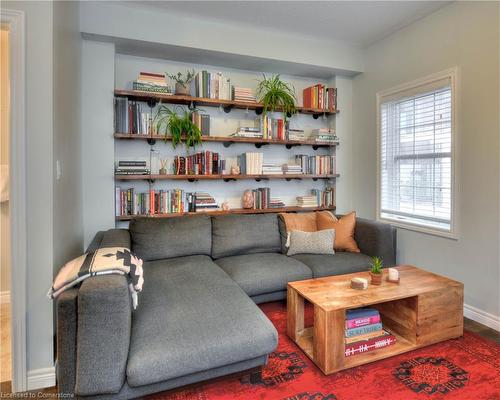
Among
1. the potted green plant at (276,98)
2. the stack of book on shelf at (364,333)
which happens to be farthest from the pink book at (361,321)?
the potted green plant at (276,98)

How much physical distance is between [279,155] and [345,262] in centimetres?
156

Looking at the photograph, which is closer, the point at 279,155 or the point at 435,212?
the point at 435,212

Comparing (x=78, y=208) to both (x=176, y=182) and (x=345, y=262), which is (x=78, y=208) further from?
(x=345, y=262)

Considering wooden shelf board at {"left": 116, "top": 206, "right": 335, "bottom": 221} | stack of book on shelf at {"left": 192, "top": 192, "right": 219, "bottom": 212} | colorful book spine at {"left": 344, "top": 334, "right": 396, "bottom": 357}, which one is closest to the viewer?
colorful book spine at {"left": 344, "top": 334, "right": 396, "bottom": 357}

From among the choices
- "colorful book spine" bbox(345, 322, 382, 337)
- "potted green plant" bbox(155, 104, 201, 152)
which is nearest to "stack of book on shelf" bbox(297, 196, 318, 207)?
"potted green plant" bbox(155, 104, 201, 152)

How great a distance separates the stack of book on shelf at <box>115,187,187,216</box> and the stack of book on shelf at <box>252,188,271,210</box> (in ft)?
2.60

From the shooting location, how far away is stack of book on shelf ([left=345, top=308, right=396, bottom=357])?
196cm

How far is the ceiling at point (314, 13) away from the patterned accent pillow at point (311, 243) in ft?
6.80

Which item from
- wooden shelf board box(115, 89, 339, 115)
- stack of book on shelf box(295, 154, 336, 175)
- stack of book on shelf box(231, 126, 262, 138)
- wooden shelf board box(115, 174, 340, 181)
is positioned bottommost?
wooden shelf board box(115, 174, 340, 181)

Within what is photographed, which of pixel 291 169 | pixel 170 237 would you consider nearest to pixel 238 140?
pixel 291 169

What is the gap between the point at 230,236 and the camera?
289 cm

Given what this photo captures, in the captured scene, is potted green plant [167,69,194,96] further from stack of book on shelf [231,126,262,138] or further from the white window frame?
the white window frame

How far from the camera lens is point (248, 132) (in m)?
3.31

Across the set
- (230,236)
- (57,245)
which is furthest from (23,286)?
(230,236)
